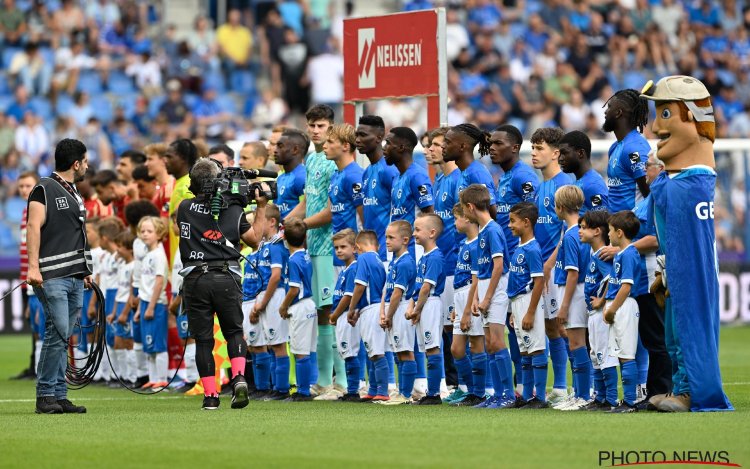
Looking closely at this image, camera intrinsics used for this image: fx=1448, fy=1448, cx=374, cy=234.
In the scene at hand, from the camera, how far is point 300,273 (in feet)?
45.7

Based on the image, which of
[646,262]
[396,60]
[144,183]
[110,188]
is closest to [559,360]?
[646,262]

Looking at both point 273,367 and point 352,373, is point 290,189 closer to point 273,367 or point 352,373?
point 273,367

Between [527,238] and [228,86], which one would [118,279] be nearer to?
[527,238]

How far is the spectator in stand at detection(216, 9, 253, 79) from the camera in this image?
97.1 feet

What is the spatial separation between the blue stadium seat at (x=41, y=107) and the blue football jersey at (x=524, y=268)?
1701 centimetres

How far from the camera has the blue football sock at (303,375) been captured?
45.3 ft

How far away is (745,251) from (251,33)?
444 inches

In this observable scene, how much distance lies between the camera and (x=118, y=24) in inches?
1158

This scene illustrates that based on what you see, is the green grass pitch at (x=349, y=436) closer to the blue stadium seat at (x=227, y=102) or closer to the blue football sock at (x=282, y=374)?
the blue football sock at (x=282, y=374)

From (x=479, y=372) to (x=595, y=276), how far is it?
1.47 meters

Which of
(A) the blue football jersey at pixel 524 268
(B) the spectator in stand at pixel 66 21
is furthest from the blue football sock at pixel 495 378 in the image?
(B) the spectator in stand at pixel 66 21

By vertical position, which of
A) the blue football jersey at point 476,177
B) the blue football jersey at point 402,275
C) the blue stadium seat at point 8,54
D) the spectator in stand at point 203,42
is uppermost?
Answer: the spectator in stand at point 203,42

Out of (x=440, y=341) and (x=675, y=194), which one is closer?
(x=675, y=194)

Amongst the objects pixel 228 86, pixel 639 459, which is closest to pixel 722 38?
pixel 228 86
